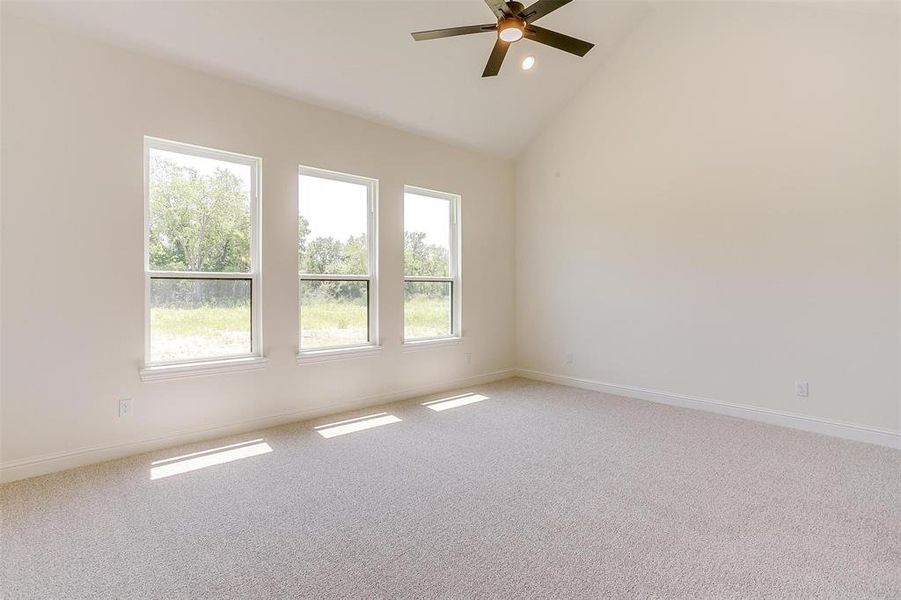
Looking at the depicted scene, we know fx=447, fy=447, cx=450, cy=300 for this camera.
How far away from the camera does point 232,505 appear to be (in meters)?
2.49

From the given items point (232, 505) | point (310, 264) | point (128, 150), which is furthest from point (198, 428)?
point (128, 150)

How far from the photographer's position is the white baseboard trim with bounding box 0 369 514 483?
2854 mm

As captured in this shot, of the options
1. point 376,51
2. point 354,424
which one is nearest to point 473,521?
point 354,424

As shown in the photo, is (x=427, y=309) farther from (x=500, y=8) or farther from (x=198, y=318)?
(x=500, y=8)

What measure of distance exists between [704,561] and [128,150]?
4.26 meters

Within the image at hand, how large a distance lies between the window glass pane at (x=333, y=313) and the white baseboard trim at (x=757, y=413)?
2.60m

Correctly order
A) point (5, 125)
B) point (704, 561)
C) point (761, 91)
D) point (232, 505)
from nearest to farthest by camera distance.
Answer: point (704, 561) → point (232, 505) → point (5, 125) → point (761, 91)

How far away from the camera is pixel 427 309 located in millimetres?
5242

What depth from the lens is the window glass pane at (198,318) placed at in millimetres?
3391

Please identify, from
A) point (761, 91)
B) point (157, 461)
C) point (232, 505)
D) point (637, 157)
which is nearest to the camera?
point (232, 505)

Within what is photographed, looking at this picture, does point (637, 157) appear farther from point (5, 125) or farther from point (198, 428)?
point (5, 125)

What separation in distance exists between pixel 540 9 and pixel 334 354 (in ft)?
10.6

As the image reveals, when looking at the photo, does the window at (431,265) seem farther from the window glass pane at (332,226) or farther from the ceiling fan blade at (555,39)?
the ceiling fan blade at (555,39)

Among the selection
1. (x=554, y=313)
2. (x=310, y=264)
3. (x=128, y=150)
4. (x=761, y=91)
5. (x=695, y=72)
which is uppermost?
(x=695, y=72)
